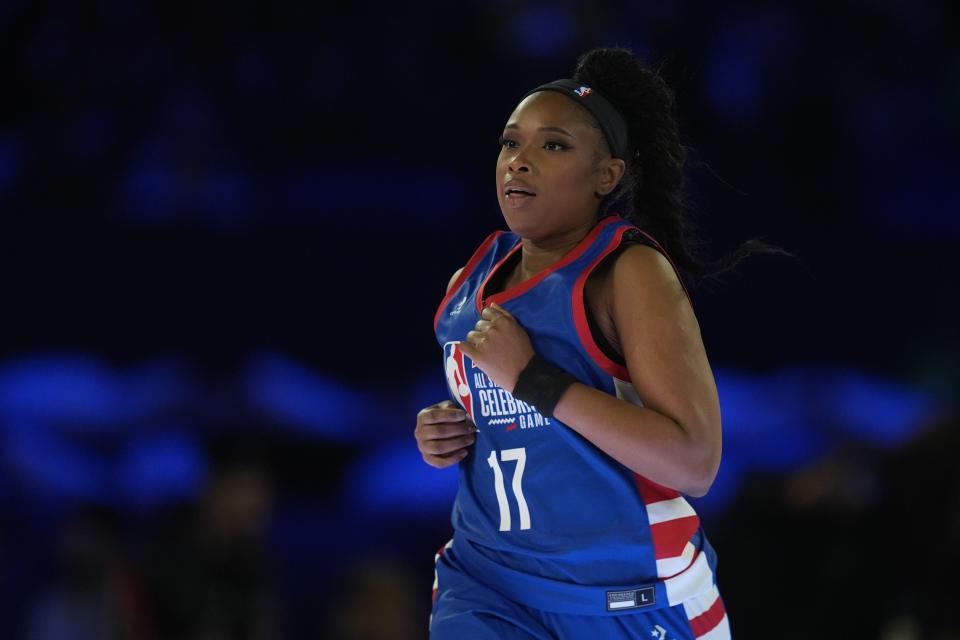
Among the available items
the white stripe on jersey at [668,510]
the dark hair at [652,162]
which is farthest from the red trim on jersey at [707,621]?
the dark hair at [652,162]

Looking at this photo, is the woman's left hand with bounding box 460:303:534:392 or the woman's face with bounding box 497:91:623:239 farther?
the woman's face with bounding box 497:91:623:239

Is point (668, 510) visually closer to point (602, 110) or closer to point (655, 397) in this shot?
point (655, 397)

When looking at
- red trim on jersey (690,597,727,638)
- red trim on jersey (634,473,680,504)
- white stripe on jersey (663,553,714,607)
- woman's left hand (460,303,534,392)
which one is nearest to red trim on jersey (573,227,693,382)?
woman's left hand (460,303,534,392)

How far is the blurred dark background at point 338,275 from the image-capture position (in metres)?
6.01

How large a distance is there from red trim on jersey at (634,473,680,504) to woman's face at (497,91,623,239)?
670 millimetres

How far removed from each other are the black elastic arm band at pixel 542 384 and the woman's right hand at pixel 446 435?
0.31 m

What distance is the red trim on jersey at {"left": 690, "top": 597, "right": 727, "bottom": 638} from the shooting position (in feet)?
10.2

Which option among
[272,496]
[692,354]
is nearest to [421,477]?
[272,496]

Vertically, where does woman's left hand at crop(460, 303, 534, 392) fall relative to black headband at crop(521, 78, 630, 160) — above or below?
below

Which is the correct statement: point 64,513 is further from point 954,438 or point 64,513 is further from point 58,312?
point 954,438

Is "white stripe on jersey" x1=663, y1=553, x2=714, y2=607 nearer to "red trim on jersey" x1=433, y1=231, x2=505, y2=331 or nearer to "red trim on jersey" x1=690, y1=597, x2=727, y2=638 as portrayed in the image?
"red trim on jersey" x1=690, y1=597, x2=727, y2=638

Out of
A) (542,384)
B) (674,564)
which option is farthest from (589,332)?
(674,564)

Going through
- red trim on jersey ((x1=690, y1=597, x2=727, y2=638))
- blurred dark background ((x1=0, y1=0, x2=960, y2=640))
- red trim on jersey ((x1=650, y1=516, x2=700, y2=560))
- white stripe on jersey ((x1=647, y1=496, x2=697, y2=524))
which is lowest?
red trim on jersey ((x1=690, y1=597, x2=727, y2=638))

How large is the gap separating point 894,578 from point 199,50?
573 centimetres
